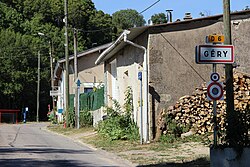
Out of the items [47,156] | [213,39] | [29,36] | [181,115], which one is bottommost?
[47,156]

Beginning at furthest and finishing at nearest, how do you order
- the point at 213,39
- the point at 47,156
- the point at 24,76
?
the point at 24,76
the point at 47,156
the point at 213,39

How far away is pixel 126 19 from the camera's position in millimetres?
75688

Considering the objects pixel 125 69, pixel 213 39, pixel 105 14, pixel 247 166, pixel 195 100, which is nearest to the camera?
pixel 247 166

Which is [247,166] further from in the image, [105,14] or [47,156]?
[105,14]

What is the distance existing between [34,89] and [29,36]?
695 centimetres

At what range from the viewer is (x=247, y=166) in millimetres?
11656

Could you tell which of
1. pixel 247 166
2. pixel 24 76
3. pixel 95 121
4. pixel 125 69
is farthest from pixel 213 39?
pixel 24 76

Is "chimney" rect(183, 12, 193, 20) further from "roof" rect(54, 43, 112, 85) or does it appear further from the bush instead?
"roof" rect(54, 43, 112, 85)

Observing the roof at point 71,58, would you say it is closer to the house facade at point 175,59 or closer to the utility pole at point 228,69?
the house facade at point 175,59

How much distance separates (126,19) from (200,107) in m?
57.5

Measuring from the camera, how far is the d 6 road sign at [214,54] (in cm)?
1214

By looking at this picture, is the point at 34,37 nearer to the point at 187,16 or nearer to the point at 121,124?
the point at 121,124

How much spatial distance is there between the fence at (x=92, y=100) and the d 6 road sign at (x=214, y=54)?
19760 millimetres

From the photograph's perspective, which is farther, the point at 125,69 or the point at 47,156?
the point at 125,69
